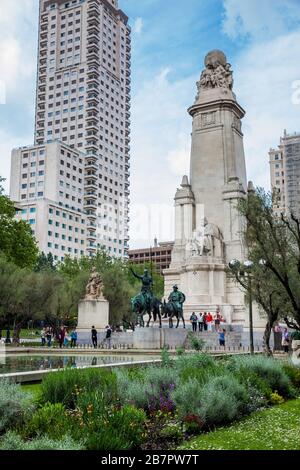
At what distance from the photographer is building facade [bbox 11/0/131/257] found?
125188 mm

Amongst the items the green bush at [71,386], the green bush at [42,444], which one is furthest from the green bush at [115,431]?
the green bush at [71,386]

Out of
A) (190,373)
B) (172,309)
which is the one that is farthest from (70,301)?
(190,373)

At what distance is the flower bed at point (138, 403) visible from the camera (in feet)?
23.8

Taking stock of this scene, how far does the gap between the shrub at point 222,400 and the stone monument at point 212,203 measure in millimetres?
32239

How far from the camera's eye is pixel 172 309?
3409cm

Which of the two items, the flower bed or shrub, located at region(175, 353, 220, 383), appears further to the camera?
shrub, located at region(175, 353, 220, 383)

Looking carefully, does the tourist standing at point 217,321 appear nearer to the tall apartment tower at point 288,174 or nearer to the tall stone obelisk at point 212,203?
the tall stone obelisk at point 212,203

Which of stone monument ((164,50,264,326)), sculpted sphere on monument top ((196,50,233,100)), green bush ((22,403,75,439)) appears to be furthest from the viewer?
sculpted sphere on monument top ((196,50,233,100))

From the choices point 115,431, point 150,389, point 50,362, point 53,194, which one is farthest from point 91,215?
point 115,431

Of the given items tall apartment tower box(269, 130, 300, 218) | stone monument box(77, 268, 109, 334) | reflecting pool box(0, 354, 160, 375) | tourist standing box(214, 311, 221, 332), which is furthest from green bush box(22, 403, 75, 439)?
stone monument box(77, 268, 109, 334)

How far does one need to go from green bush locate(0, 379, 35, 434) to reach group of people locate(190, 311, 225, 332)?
1155 inches

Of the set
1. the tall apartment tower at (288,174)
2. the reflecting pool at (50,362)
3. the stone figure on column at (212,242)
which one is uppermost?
the tall apartment tower at (288,174)

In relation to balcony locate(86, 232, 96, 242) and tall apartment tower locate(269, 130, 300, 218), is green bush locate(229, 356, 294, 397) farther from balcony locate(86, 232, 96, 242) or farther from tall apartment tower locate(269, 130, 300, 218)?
balcony locate(86, 232, 96, 242)

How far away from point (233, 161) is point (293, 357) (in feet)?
103
